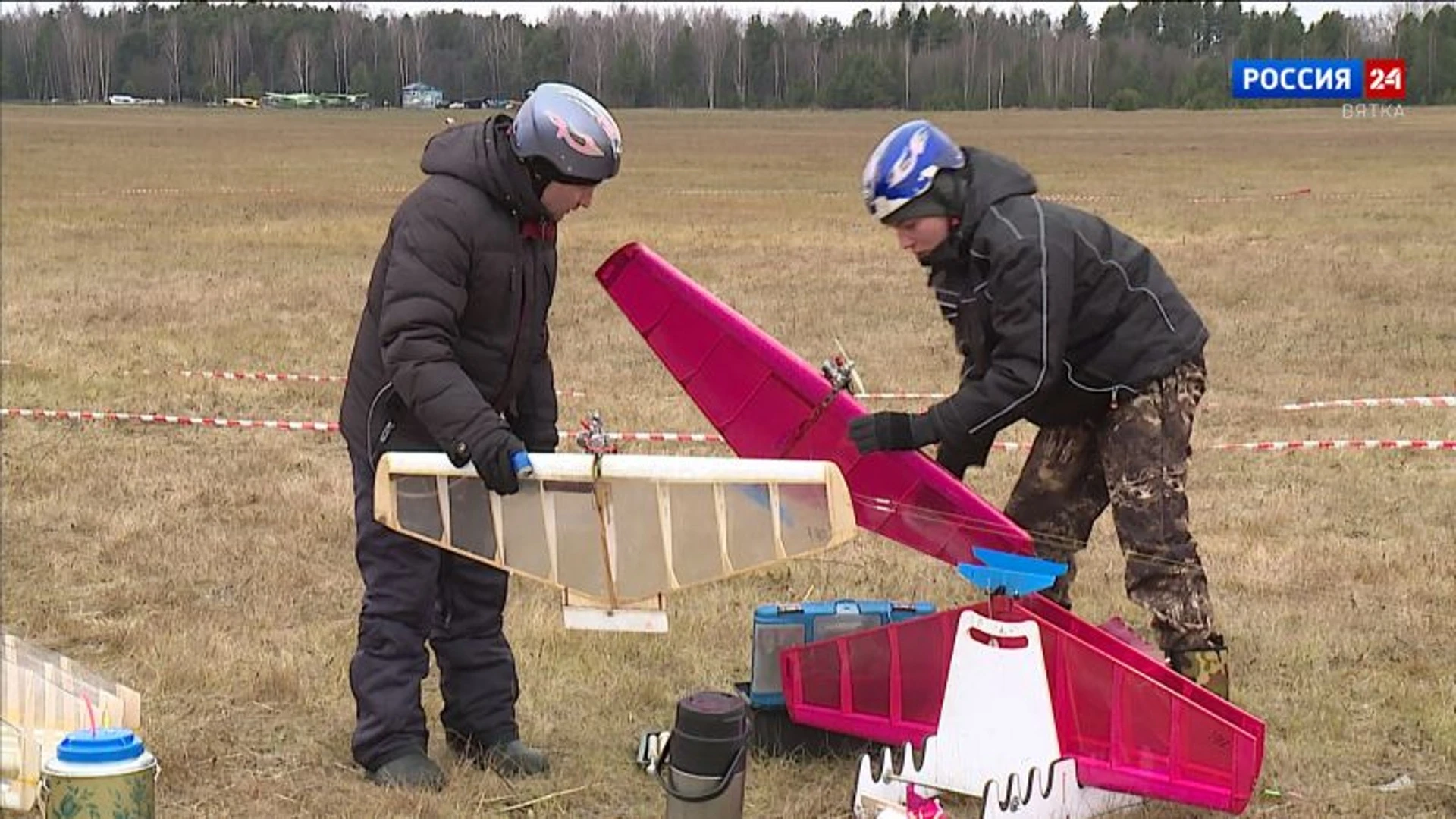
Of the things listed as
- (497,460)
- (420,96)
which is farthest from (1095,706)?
(420,96)

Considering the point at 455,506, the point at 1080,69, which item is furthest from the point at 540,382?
the point at 1080,69

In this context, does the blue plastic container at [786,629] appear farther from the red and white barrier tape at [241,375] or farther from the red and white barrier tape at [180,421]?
the red and white barrier tape at [241,375]

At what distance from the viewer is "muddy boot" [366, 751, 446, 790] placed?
4586 millimetres

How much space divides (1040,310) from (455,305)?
159 cm

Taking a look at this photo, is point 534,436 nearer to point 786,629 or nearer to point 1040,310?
point 786,629

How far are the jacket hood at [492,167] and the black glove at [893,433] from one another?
3.54ft

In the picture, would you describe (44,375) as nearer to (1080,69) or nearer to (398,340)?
(398,340)

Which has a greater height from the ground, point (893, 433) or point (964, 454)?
point (893, 433)

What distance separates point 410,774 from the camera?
15.1ft

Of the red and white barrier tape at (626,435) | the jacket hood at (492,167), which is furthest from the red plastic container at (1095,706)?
the red and white barrier tape at (626,435)

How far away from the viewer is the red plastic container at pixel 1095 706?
13.6 feet

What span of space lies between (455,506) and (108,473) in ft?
16.9

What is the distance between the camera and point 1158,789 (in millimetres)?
4211

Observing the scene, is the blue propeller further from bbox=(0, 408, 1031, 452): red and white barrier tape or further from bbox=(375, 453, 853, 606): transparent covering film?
bbox=(0, 408, 1031, 452): red and white barrier tape
